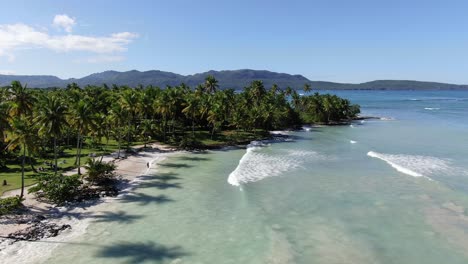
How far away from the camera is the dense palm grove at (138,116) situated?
40.0m

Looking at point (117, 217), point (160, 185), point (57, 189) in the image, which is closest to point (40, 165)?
point (57, 189)

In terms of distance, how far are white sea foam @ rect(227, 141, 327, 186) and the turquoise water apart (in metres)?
0.16

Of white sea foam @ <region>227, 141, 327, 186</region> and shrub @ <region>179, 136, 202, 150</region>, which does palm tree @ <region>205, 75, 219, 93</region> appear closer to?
white sea foam @ <region>227, 141, 327, 186</region>

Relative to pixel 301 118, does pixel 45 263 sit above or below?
below

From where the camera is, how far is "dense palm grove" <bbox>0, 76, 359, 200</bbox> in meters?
40.0

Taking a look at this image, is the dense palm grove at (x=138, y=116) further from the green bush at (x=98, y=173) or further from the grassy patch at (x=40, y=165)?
the green bush at (x=98, y=173)

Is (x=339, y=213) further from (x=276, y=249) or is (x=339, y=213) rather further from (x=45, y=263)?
(x=45, y=263)

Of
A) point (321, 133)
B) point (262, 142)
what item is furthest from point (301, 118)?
point (262, 142)

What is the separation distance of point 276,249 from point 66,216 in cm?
1972

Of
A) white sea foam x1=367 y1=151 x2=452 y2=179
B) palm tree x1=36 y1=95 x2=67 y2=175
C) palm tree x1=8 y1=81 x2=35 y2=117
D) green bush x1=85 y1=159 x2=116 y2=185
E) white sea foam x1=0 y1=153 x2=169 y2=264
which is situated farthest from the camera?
white sea foam x1=367 y1=151 x2=452 y2=179

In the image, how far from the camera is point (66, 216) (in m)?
34.2

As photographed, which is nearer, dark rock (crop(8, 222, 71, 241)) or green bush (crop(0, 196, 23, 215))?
dark rock (crop(8, 222, 71, 241))

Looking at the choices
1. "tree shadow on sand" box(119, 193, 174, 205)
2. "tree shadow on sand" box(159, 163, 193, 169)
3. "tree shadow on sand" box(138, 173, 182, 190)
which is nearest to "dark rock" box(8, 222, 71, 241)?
"tree shadow on sand" box(119, 193, 174, 205)

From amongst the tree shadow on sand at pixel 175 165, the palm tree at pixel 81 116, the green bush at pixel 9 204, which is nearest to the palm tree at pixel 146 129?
the tree shadow on sand at pixel 175 165
